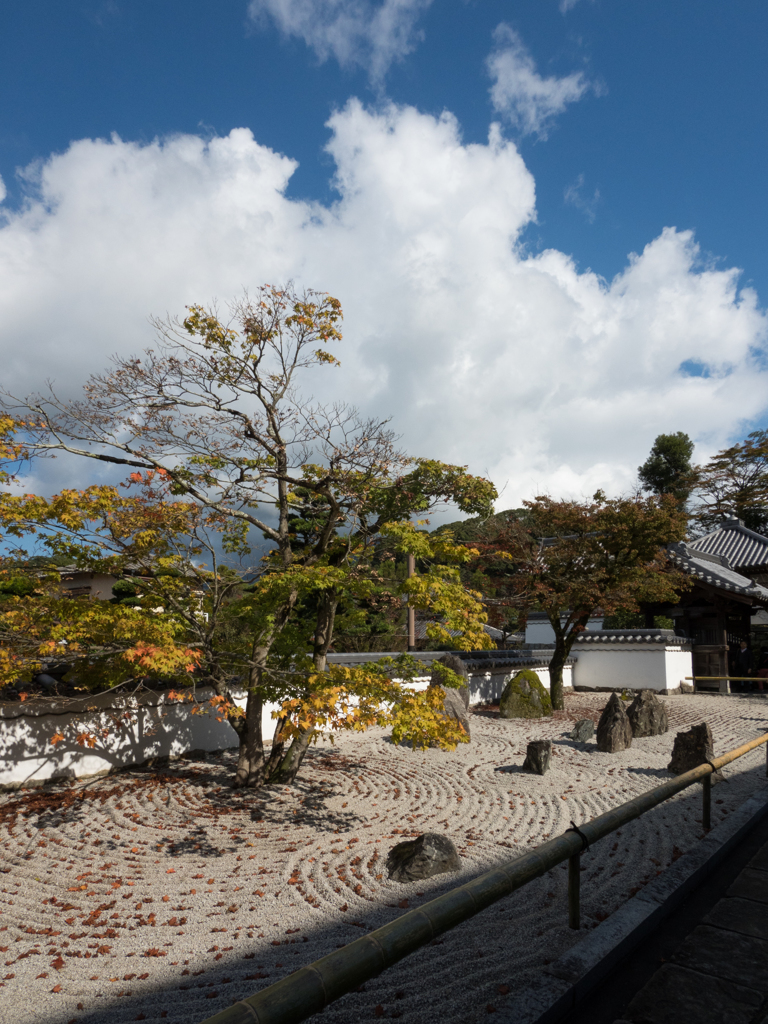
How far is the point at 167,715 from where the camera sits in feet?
32.3

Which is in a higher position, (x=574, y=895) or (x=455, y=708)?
(x=455, y=708)

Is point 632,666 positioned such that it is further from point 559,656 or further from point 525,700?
point 525,700

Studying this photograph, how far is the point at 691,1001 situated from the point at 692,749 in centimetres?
653

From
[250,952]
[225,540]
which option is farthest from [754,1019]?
[225,540]

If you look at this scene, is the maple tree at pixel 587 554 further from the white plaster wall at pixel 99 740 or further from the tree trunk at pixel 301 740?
the white plaster wall at pixel 99 740

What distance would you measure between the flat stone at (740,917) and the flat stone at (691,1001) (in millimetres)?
738

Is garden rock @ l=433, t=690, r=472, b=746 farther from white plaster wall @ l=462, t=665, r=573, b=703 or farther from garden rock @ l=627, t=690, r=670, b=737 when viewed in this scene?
white plaster wall @ l=462, t=665, r=573, b=703

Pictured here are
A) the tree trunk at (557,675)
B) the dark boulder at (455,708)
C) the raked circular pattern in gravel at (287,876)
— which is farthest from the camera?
the tree trunk at (557,675)

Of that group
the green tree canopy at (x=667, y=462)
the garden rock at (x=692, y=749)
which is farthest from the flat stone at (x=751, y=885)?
the green tree canopy at (x=667, y=462)

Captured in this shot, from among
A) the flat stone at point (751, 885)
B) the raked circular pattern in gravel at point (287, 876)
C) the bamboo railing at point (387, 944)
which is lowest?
the raked circular pattern in gravel at point (287, 876)

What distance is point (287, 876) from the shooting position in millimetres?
5535

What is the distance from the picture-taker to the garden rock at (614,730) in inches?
424

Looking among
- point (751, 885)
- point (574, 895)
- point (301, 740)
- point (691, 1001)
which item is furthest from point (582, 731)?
point (691, 1001)

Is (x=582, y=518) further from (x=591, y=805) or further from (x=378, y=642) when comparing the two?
(x=591, y=805)
